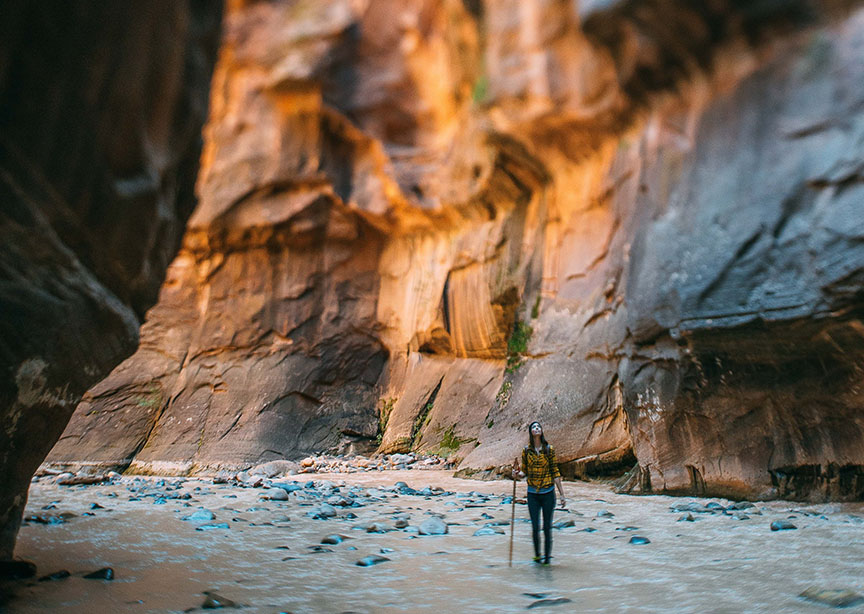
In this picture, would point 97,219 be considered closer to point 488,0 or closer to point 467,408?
point 488,0

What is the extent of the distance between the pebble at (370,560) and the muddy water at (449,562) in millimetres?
90

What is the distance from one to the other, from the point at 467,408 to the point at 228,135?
28.2ft

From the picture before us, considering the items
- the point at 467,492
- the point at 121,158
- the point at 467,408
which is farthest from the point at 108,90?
the point at 467,408

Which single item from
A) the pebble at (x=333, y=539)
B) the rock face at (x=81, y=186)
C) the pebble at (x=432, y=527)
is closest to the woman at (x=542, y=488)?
the pebble at (x=432, y=527)

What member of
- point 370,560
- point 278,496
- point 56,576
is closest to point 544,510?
point 370,560

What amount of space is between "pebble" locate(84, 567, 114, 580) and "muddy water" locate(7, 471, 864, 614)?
0.24 ft

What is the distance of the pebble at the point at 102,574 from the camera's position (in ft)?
12.9

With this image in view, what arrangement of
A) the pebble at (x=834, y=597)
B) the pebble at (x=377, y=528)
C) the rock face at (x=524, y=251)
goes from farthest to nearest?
1. the rock face at (x=524, y=251)
2. the pebble at (x=377, y=528)
3. the pebble at (x=834, y=597)

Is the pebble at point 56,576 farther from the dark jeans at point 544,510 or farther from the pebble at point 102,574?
the dark jeans at point 544,510

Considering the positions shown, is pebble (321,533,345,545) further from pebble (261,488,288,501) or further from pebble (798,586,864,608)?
pebble (798,586,864,608)

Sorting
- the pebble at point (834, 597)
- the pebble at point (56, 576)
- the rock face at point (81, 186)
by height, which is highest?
the rock face at point (81, 186)

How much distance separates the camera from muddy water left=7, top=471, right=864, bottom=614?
3488 millimetres

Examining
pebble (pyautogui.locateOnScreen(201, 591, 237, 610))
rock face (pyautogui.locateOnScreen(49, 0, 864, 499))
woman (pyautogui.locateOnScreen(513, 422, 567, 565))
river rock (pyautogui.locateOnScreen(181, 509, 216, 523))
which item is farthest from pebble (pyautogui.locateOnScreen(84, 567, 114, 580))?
rock face (pyautogui.locateOnScreen(49, 0, 864, 499))

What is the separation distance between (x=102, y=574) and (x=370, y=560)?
169cm
